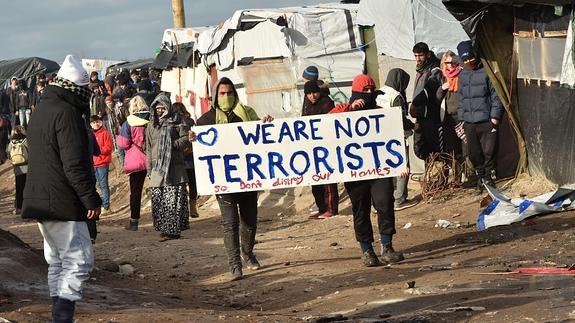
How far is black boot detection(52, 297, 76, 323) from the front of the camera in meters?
8.73

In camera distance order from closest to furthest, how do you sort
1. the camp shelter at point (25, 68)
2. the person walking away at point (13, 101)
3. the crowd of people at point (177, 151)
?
the crowd of people at point (177, 151) < the person walking away at point (13, 101) < the camp shelter at point (25, 68)

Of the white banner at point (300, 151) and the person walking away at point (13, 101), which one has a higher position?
the white banner at point (300, 151)

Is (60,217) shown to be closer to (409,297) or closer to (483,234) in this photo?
(409,297)

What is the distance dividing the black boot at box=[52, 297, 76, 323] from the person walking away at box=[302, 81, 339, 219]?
25.9 ft

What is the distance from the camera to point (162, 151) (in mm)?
16156

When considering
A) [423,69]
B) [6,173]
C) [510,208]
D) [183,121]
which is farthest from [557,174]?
[6,173]

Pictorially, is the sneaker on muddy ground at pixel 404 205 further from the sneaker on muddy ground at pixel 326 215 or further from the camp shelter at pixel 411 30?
the camp shelter at pixel 411 30

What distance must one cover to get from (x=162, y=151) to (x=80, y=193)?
757 centimetres

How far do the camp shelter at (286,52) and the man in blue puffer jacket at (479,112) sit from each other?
549 centimetres

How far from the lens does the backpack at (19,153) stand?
22.5 m

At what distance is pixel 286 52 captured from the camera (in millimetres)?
22078

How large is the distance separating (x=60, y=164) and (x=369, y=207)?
4.73 metres

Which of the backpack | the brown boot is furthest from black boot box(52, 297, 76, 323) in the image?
the backpack

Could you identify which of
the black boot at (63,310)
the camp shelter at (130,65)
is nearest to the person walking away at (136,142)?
the black boot at (63,310)
